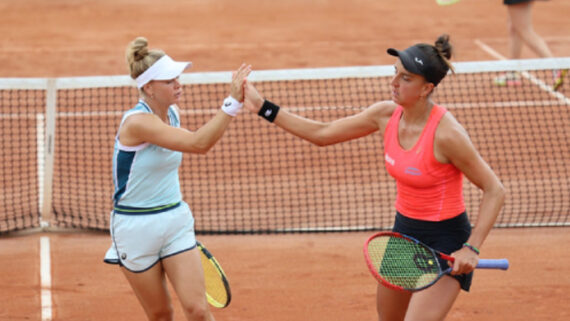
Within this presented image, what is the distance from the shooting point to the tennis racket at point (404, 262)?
442 cm

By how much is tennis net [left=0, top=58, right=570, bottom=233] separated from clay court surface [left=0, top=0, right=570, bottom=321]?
0.49 m

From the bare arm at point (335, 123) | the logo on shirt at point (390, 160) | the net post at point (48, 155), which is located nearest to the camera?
the logo on shirt at point (390, 160)

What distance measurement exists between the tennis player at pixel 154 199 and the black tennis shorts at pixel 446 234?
47.9 inches

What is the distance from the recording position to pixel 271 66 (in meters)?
14.1

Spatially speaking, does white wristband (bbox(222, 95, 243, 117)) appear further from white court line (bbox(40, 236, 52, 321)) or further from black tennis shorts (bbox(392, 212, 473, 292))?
white court line (bbox(40, 236, 52, 321))

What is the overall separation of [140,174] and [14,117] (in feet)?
22.9

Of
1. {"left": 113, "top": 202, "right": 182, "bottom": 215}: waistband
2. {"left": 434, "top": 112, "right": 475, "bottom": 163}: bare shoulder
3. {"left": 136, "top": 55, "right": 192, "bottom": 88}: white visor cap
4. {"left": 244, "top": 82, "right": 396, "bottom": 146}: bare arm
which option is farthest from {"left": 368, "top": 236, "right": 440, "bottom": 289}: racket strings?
{"left": 136, "top": 55, "right": 192, "bottom": 88}: white visor cap

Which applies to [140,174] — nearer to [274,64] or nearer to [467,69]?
[467,69]

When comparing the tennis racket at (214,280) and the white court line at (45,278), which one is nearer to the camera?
the tennis racket at (214,280)

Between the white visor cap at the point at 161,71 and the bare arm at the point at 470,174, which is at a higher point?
the white visor cap at the point at 161,71

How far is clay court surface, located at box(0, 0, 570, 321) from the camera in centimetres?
660

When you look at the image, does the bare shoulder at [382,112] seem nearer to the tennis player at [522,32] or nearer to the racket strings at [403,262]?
the racket strings at [403,262]

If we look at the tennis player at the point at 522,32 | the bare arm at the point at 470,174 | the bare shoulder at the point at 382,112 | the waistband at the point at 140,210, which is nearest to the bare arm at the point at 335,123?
the bare shoulder at the point at 382,112

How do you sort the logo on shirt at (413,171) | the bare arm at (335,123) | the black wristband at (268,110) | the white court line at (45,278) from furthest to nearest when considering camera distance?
the white court line at (45,278) → the black wristband at (268,110) → the bare arm at (335,123) → the logo on shirt at (413,171)
